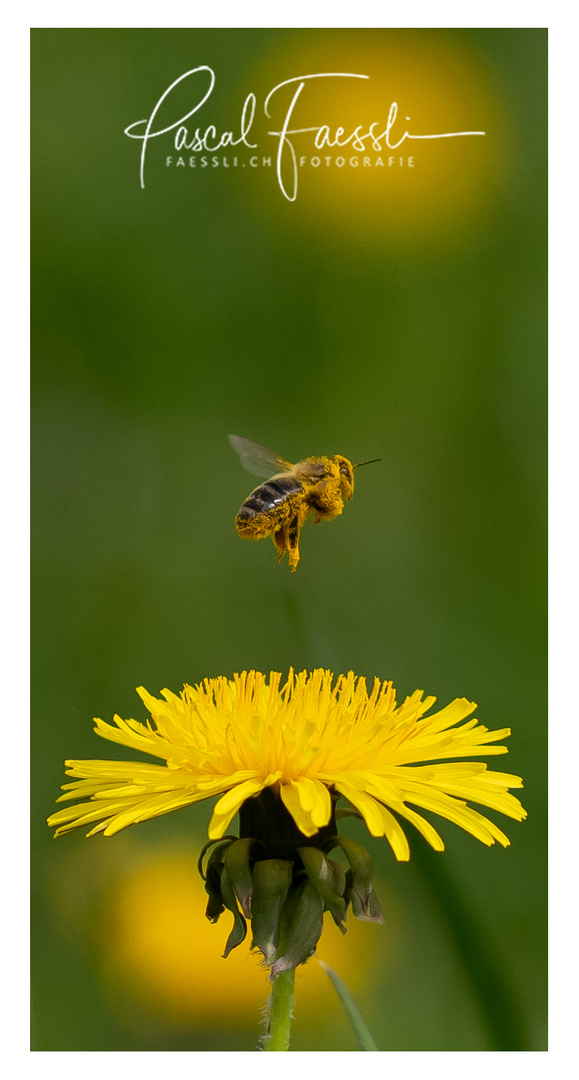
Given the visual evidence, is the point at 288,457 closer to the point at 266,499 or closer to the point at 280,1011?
the point at 266,499

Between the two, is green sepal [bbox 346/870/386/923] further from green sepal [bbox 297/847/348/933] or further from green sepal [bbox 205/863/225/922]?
green sepal [bbox 205/863/225/922]

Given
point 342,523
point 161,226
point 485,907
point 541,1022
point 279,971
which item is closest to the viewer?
point 279,971

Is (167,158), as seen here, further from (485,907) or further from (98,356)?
(485,907)

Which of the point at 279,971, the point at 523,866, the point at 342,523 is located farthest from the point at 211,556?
the point at 279,971

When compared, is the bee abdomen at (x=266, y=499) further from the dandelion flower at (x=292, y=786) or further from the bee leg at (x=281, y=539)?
the dandelion flower at (x=292, y=786)

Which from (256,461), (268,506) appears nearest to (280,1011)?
(268,506)
